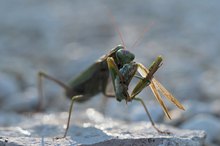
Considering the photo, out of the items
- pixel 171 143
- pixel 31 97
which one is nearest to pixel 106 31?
pixel 31 97

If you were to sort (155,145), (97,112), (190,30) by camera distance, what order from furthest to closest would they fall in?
(190,30) → (97,112) → (155,145)

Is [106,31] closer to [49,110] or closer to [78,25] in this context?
[78,25]

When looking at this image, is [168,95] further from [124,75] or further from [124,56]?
[124,56]

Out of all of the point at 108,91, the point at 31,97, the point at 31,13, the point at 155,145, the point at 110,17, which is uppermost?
the point at 31,13

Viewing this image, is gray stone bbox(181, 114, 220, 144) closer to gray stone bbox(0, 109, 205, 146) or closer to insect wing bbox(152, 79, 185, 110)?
gray stone bbox(0, 109, 205, 146)

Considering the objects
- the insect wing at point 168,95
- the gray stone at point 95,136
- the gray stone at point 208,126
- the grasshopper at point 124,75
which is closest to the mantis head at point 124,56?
the grasshopper at point 124,75

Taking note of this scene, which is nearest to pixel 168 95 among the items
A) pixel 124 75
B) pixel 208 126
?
pixel 124 75

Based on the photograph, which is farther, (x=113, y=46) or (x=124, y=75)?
(x=113, y=46)

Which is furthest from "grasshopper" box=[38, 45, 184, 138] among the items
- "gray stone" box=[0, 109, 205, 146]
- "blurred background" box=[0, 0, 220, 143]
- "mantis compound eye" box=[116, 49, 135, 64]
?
"blurred background" box=[0, 0, 220, 143]
